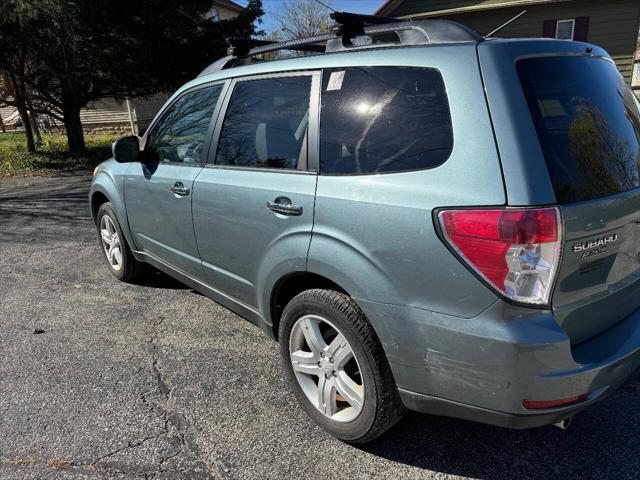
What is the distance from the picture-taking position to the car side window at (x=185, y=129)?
3.35 m

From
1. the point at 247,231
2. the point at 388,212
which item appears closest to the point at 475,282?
the point at 388,212

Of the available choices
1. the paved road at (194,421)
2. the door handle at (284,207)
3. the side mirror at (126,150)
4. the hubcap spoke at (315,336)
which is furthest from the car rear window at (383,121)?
the side mirror at (126,150)

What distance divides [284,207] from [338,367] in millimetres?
815

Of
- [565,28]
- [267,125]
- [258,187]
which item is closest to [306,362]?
[258,187]

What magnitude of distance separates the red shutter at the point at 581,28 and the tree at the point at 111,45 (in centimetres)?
976

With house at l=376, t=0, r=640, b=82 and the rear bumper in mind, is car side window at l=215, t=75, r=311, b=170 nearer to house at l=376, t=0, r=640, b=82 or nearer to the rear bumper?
the rear bumper

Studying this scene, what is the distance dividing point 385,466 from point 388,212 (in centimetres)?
121

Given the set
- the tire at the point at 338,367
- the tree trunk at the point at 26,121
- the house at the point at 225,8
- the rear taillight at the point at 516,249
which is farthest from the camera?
the house at the point at 225,8

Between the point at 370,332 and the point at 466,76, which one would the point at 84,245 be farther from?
the point at 466,76

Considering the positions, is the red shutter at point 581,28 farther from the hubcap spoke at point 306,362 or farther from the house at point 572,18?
the hubcap spoke at point 306,362

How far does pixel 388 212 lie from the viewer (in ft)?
6.77

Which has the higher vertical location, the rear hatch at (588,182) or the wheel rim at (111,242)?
the rear hatch at (588,182)

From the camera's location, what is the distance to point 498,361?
185cm

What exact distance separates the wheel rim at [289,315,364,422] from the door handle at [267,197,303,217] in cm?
51
